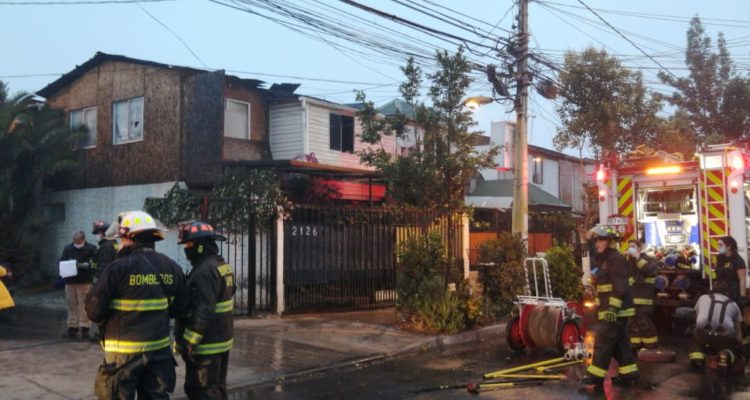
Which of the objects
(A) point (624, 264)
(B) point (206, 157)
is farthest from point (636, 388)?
(B) point (206, 157)

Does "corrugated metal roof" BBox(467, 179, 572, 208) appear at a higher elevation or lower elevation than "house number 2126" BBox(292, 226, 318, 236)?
higher

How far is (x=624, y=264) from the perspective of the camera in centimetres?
738

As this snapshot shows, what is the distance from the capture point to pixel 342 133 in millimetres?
21234

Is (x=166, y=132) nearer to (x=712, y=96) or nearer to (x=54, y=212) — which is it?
(x=54, y=212)

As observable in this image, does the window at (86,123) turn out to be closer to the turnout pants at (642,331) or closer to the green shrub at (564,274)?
the green shrub at (564,274)

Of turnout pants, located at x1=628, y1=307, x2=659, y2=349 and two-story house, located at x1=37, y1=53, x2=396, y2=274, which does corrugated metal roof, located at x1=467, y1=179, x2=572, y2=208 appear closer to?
two-story house, located at x1=37, y1=53, x2=396, y2=274

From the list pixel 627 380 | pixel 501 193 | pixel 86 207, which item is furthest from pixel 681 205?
pixel 86 207

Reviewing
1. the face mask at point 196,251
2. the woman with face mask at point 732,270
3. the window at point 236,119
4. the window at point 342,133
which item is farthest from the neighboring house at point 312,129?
the face mask at point 196,251

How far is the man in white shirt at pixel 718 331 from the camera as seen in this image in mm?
8039

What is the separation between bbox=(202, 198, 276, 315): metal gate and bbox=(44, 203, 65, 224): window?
9254 millimetres

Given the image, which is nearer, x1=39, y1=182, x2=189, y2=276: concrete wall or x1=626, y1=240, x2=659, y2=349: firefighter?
x1=626, y1=240, x2=659, y2=349: firefighter

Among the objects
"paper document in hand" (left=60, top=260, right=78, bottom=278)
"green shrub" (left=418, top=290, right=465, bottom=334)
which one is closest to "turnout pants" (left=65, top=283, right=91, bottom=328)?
"paper document in hand" (left=60, top=260, right=78, bottom=278)

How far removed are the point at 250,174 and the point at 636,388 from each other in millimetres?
8770

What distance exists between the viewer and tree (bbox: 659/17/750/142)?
27.2 meters
